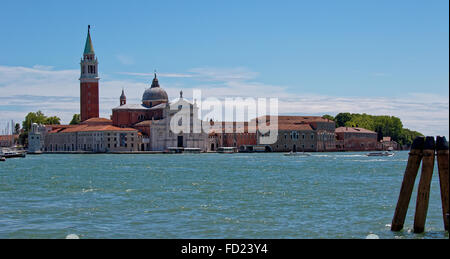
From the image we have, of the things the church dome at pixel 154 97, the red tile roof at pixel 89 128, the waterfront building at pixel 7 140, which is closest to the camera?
the red tile roof at pixel 89 128

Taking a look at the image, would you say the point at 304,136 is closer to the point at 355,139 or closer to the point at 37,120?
the point at 355,139

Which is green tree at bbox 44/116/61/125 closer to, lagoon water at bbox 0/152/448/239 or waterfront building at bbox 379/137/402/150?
waterfront building at bbox 379/137/402/150

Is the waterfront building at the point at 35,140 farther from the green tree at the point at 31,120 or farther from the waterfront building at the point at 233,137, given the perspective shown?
the waterfront building at the point at 233,137

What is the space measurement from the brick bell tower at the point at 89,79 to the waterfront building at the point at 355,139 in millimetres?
32260

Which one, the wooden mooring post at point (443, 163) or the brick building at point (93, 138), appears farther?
the brick building at point (93, 138)

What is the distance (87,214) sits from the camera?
1502cm

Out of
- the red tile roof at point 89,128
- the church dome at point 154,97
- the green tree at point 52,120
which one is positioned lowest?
the red tile roof at point 89,128

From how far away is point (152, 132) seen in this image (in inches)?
3319

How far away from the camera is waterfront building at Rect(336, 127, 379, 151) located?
95.8m

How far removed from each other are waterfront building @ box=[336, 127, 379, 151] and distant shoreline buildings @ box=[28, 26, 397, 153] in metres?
0.13

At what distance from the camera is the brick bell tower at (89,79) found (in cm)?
8825

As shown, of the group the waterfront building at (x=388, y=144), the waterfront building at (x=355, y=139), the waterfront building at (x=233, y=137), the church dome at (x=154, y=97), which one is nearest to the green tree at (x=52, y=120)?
the church dome at (x=154, y=97)
